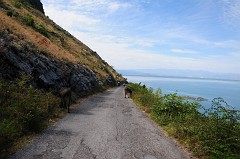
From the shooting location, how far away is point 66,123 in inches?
556

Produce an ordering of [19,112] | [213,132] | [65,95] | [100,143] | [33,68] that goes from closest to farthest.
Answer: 1. [213,132]
2. [100,143]
3. [19,112]
4. [65,95]
5. [33,68]

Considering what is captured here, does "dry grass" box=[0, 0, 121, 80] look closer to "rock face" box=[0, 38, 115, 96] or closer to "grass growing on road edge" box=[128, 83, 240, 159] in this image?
"rock face" box=[0, 38, 115, 96]

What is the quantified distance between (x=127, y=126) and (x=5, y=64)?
28.1 feet

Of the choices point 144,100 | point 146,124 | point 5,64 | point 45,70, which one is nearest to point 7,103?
point 5,64

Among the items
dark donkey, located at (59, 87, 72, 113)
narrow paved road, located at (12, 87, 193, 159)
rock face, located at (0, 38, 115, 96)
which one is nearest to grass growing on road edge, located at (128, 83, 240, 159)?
narrow paved road, located at (12, 87, 193, 159)

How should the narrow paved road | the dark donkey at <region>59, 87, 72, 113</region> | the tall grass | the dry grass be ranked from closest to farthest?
the narrow paved road
the tall grass
the dark donkey at <region>59, 87, 72, 113</region>
the dry grass

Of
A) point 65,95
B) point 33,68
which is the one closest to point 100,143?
point 65,95

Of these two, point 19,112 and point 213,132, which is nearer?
point 213,132

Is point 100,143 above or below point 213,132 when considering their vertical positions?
below

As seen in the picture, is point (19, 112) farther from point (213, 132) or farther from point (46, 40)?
point (46, 40)

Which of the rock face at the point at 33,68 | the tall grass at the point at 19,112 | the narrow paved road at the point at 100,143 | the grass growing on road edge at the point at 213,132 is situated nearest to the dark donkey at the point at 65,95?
the rock face at the point at 33,68

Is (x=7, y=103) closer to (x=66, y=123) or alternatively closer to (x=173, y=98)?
(x=66, y=123)

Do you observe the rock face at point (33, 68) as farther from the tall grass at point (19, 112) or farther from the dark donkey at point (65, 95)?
the tall grass at point (19, 112)

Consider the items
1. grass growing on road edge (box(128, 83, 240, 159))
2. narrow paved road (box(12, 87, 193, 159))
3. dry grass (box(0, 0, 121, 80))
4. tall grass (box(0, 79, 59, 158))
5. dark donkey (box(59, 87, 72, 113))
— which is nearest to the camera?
narrow paved road (box(12, 87, 193, 159))
